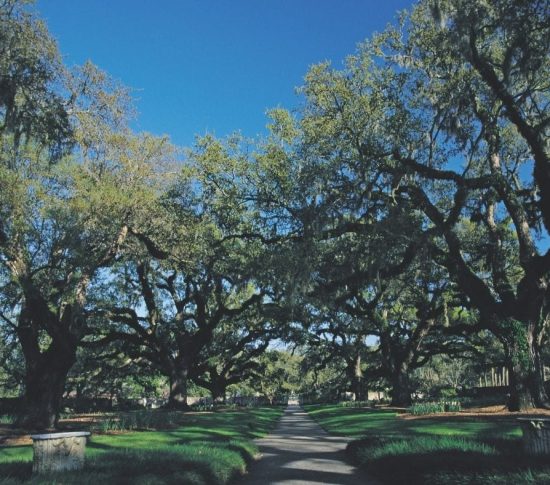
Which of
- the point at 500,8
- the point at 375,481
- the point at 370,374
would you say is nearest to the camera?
the point at 375,481

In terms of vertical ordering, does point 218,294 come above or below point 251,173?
below

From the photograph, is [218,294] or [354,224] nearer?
[354,224]

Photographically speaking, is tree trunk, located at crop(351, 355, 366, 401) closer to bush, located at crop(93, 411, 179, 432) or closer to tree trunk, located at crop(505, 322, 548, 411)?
bush, located at crop(93, 411, 179, 432)

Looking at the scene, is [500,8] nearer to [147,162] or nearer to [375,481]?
[375,481]

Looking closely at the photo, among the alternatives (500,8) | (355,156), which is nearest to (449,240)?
(355,156)

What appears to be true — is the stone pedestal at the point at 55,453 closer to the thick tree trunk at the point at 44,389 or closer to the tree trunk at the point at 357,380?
the thick tree trunk at the point at 44,389

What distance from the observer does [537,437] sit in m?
8.52

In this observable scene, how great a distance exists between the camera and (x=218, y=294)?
3100 centimetres

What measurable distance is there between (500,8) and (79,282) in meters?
16.1

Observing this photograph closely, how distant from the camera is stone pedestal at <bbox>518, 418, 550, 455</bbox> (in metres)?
8.41

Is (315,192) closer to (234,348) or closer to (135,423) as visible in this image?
(135,423)

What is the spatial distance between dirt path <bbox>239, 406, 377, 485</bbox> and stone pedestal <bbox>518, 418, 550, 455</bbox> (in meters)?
2.53

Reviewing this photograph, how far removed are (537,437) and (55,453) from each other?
287 inches

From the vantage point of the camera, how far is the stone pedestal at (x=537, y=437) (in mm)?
8414
